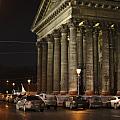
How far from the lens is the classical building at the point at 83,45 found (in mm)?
54781

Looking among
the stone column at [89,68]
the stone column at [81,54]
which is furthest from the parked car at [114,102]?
the stone column at [81,54]

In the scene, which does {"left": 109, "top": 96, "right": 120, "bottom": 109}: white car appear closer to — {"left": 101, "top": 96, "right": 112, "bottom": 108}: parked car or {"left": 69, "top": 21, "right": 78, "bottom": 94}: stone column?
{"left": 101, "top": 96, "right": 112, "bottom": 108}: parked car

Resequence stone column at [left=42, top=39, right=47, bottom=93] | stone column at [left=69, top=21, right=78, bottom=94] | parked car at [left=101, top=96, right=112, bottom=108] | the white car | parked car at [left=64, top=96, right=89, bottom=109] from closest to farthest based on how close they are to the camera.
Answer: parked car at [left=64, top=96, right=89, bottom=109], the white car, parked car at [left=101, top=96, right=112, bottom=108], stone column at [left=69, top=21, right=78, bottom=94], stone column at [left=42, top=39, right=47, bottom=93]

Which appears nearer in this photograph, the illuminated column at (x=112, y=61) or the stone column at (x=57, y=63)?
the illuminated column at (x=112, y=61)

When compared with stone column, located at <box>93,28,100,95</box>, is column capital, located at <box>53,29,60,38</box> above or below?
above

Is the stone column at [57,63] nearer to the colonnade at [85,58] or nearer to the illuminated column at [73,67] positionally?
the colonnade at [85,58]

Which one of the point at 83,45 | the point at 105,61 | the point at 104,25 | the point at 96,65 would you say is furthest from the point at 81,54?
the point at 104,25

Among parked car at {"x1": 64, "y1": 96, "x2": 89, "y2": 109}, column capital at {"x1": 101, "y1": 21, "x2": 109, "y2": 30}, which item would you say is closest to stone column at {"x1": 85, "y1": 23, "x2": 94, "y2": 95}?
column capital at {"x1": 101, "y1": 21, "x2": 109, "y2": 30}

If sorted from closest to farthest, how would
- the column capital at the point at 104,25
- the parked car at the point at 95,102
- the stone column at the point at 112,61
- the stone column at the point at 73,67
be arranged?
1. the parked car at the point at 95,102
2. the stone column at the point at 73,67
3. the column capital at the point at 104,25
4. the stone column at the point at 112,61

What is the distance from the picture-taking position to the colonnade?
179ft

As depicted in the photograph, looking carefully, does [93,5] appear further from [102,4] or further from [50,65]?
[50,65]

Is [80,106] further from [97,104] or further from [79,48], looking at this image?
[79,48]

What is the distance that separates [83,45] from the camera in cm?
6475

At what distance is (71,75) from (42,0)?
76.6ft
